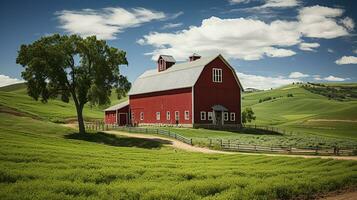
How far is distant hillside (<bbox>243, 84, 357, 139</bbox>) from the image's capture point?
272 ft

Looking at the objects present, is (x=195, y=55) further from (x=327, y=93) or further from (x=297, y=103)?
(x=327, y=93)

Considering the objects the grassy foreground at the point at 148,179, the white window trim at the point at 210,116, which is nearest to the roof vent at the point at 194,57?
the white window trim at the point at 210,116

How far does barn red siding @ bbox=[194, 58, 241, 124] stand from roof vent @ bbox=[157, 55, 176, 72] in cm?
1388

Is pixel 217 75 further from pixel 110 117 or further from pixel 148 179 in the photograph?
pixel 148 179

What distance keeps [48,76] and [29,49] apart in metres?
4.14

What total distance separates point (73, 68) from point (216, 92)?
2282 cm

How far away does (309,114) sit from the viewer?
13425 cm

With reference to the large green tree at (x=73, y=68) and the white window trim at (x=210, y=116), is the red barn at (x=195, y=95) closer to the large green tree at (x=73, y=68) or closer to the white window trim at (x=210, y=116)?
the white window trim at (x=210, y=116)

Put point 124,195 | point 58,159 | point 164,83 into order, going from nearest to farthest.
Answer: point 124,195, point 58,159, point 164,83

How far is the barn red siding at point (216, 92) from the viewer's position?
59594 mm

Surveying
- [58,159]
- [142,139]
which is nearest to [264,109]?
[142,139]

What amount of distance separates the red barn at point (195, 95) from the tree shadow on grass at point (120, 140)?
13747 mm

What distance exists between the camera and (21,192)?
1374cm

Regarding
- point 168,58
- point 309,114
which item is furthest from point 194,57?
point 309,114
